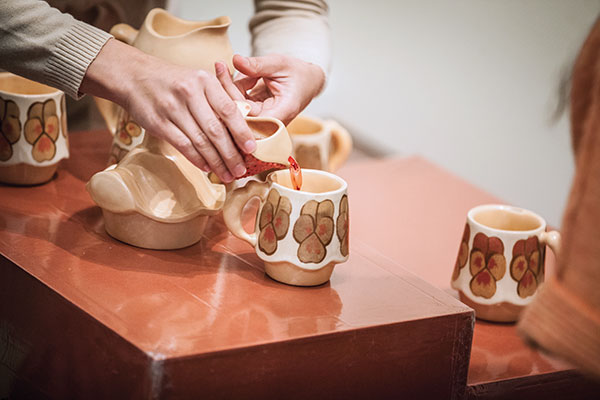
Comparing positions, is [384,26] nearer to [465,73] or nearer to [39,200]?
[465,73]

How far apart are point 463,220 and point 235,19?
1.38 meters

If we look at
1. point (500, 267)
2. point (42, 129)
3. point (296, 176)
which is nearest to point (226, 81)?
point (296, 176)

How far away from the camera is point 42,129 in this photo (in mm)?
1127

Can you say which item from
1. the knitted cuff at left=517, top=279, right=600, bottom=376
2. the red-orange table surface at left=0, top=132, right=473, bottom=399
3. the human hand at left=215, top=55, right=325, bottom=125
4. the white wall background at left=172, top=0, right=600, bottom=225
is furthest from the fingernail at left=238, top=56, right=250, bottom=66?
the white wall background at left=172, top=0, right=600, bottom=225

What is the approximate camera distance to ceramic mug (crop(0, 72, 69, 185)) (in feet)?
3.62

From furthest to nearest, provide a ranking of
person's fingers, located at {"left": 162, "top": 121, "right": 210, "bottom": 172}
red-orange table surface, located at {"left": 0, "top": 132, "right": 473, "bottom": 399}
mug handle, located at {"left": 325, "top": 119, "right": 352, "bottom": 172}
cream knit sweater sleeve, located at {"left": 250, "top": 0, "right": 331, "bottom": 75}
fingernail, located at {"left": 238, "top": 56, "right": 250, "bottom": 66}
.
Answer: mug handle, located at {"left": 325, "top": 119, "right": 352, "bottom": 172}
cream knit sweater sleeve, located at {"left": 250, "top": 0, "right": 331, "bottom": 75}
fingernail, located at {"left": 238, "top": 56, "right": 250, "bottom": 66}
person's fingers, located at {"left": 162, "top": 121, "right": 210, "bottom": 172}
red-orange table surface, located at {"left": 0, "top": 132, "right": 473, "bottom": 399}

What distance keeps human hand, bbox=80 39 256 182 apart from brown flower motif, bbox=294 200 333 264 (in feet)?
0.30

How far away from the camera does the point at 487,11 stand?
2.17 m

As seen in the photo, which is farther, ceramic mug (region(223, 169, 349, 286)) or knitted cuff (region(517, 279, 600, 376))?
ceramic mug (region(223, 169, 349, 286))

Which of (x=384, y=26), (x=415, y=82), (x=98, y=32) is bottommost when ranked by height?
(x=415, y=82)

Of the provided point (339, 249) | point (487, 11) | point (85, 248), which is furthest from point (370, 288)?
point (487, 11)

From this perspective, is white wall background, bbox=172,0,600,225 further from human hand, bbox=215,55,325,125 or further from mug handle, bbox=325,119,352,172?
human hand, bbox=215,55,325,125

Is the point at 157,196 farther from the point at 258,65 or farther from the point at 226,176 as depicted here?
the point at 258,65

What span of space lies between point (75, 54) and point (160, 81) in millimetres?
136
